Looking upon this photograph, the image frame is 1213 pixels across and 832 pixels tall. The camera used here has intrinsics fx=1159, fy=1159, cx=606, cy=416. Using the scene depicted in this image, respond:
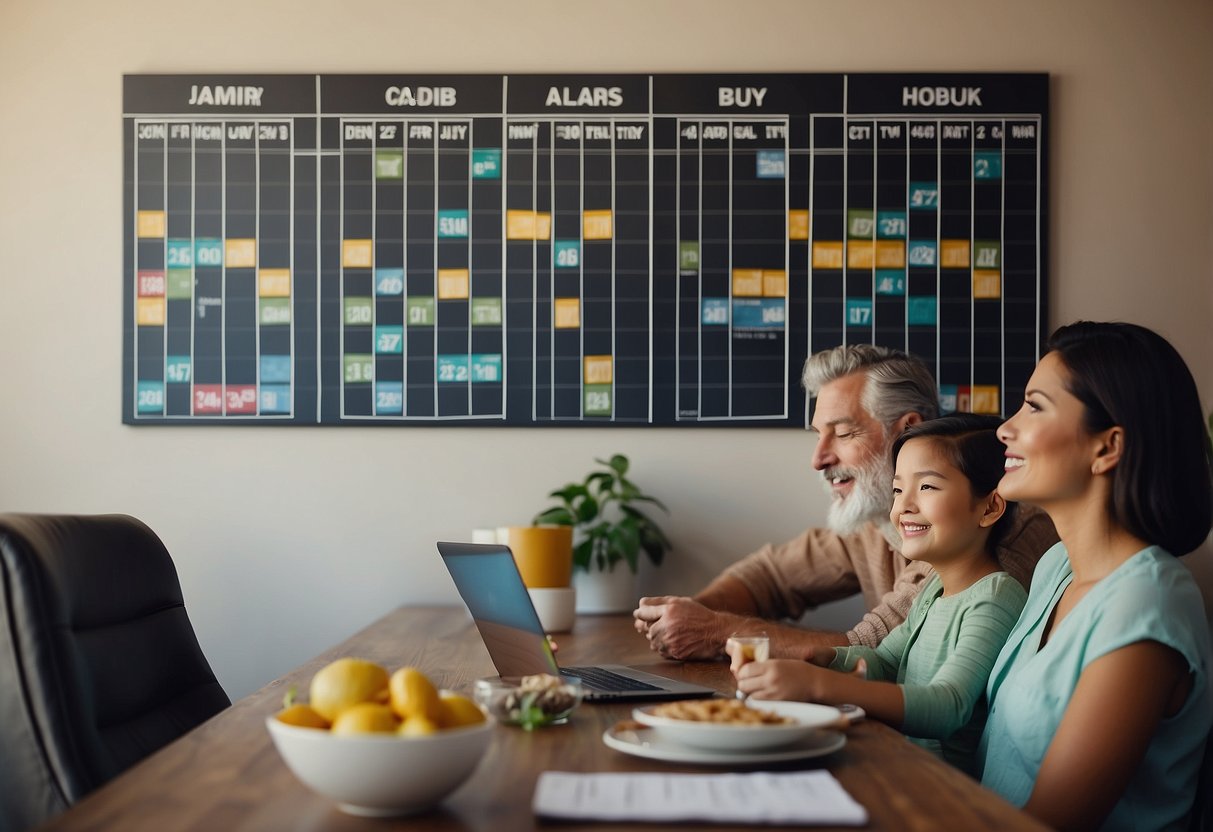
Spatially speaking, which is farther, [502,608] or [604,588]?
[604,588]

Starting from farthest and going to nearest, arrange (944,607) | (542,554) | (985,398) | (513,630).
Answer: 1. (985,398)
2. (542,554)
3. (944,607)
4. (513,630)

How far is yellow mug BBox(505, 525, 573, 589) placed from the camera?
2492 millimetres

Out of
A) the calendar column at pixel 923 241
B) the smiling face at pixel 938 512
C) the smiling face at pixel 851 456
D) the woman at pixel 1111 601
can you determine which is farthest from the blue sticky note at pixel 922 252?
the woman at pixel 1111 601

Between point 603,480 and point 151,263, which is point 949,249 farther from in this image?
point 151,263

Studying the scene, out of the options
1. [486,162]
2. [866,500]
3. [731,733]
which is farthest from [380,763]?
[486,162]

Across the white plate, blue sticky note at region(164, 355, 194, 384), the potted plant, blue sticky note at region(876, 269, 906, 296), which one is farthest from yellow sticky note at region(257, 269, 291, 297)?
the white plate

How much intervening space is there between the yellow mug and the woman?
1185 mm

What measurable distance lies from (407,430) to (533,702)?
64.7 inches

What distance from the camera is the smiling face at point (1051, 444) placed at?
1.38 meters

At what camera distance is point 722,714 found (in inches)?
45.2

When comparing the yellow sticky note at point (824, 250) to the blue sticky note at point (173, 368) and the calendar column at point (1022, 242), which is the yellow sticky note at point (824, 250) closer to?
the calendar column at point (1022, 242)

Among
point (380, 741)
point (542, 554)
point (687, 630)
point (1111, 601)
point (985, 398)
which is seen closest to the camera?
point (380, 741)

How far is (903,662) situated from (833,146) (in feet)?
4.92

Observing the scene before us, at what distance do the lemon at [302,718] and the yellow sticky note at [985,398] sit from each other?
2203 millimetres
